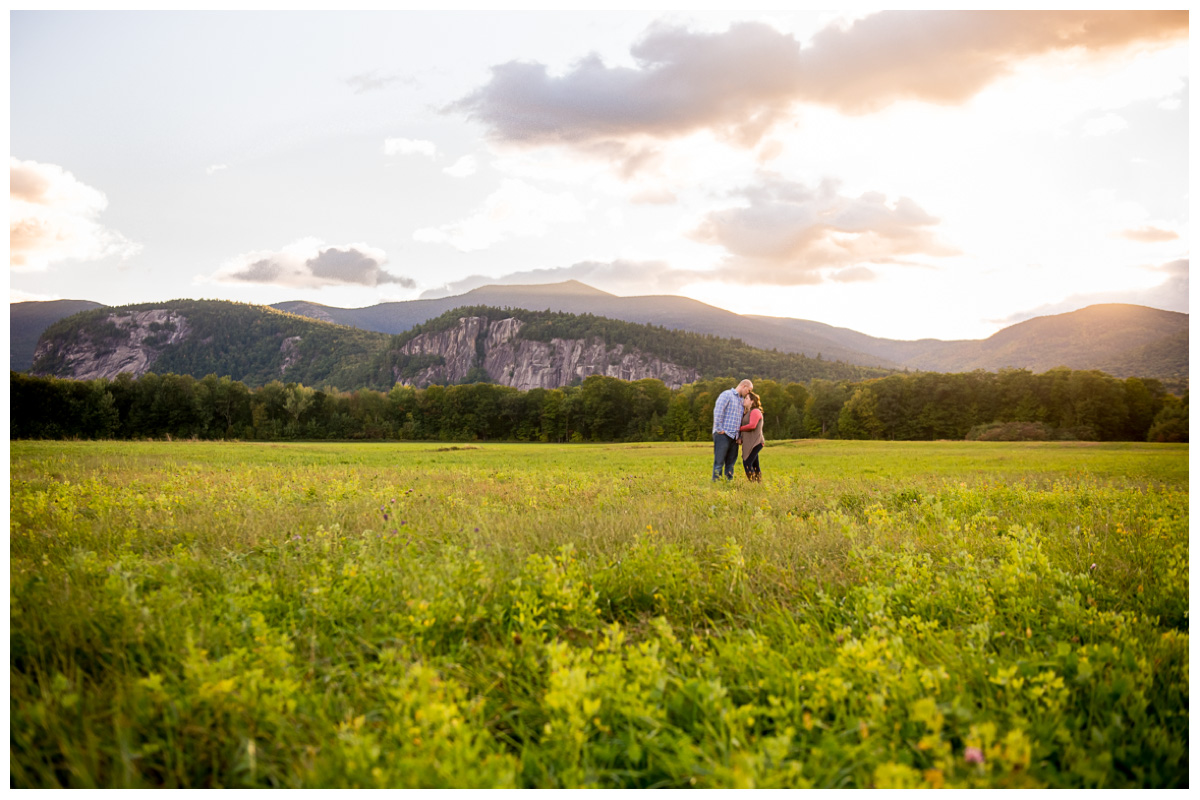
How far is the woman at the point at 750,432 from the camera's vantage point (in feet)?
48.2

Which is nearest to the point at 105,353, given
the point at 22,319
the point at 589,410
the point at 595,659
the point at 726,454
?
the point at 589,410

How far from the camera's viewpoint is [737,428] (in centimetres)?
1448

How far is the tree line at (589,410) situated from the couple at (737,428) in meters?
53.4

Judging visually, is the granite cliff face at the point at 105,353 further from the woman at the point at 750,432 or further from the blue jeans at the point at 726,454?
the woman at the point at 750,432

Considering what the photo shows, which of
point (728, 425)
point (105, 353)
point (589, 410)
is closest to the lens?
point (728, 425)

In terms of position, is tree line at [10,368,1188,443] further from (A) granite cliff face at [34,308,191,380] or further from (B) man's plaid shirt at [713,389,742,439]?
(A) granite cliff face at [34,308,191,380]

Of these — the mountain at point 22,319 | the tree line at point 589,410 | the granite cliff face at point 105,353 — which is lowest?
the tree line at point 589,410

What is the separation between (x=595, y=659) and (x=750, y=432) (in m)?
12.3

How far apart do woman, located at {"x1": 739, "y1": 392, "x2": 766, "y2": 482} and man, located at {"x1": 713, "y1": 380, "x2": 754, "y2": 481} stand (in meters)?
0.22

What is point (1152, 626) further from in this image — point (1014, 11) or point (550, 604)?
point (1014, 11)

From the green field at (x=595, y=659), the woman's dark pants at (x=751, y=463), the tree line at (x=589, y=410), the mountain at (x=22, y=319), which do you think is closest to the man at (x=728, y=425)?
the woman's dark pants at (x=751, y=463)

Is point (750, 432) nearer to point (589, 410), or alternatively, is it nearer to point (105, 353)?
point (589, 410)

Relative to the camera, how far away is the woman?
14680mm
